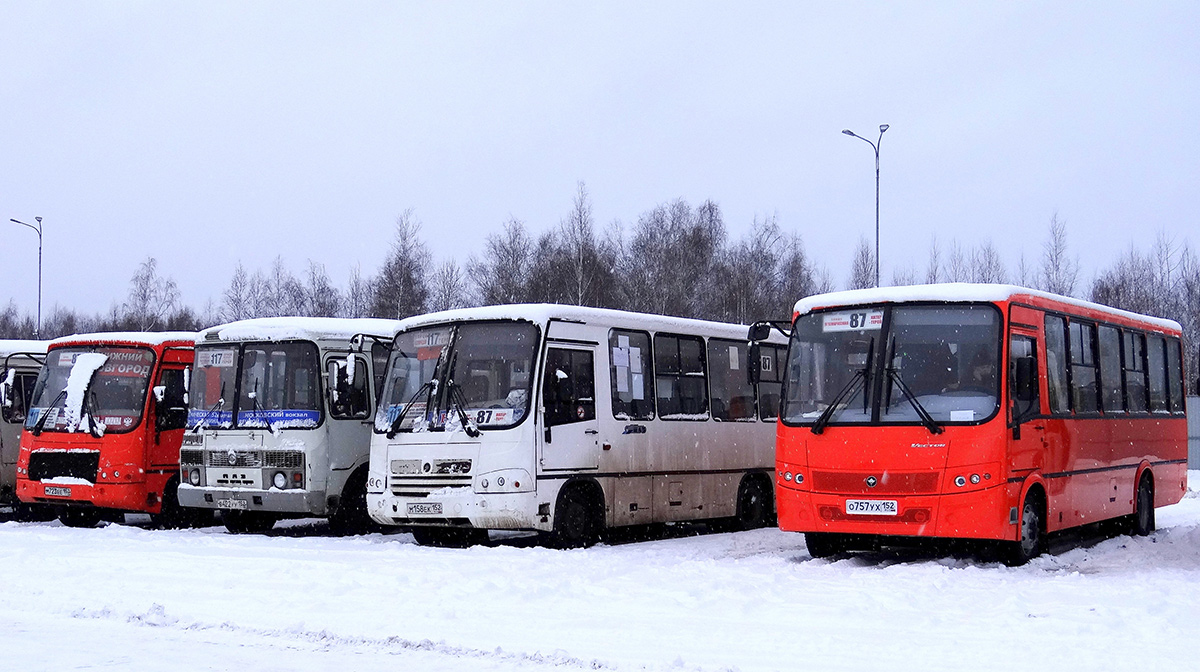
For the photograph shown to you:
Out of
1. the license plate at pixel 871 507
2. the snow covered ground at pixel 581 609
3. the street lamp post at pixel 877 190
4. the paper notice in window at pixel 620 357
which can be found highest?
the street lamp post at pixel 877 190

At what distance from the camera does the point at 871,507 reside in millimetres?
13695

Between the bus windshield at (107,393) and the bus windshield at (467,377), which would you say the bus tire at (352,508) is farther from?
the bus windshield at (107,393)

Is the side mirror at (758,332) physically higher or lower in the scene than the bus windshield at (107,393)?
higher

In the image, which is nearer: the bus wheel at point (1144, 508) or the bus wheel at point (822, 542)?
the bus wheel at point (822, 542)

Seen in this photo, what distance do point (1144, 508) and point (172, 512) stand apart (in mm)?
13496

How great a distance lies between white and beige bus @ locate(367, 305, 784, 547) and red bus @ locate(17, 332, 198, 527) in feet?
15.4

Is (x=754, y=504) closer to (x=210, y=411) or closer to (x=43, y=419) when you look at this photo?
(x=210, y=411)

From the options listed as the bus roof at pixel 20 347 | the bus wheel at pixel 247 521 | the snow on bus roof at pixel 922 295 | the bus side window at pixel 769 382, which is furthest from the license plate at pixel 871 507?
the bus roof at pixel 20 347

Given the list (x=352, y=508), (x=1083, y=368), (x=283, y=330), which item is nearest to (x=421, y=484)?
(x=352, y=508)

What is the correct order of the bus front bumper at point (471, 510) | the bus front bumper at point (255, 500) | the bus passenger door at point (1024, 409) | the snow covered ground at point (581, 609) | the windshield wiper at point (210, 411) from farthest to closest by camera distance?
1. the windshield wiper at point (210, 411)
2. the bus front bumper at point (255, 500)
3. the bus front bumper at point (471, 510)
4. the bus passenger door at point (1024, 409)
5. the snow covered ground at point (581, 609)

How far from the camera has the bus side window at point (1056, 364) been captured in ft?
48.4

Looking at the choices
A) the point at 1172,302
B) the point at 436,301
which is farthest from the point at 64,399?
the point at 1172,302

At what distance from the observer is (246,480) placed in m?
18.2

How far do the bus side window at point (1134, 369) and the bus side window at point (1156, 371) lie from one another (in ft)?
1.05
